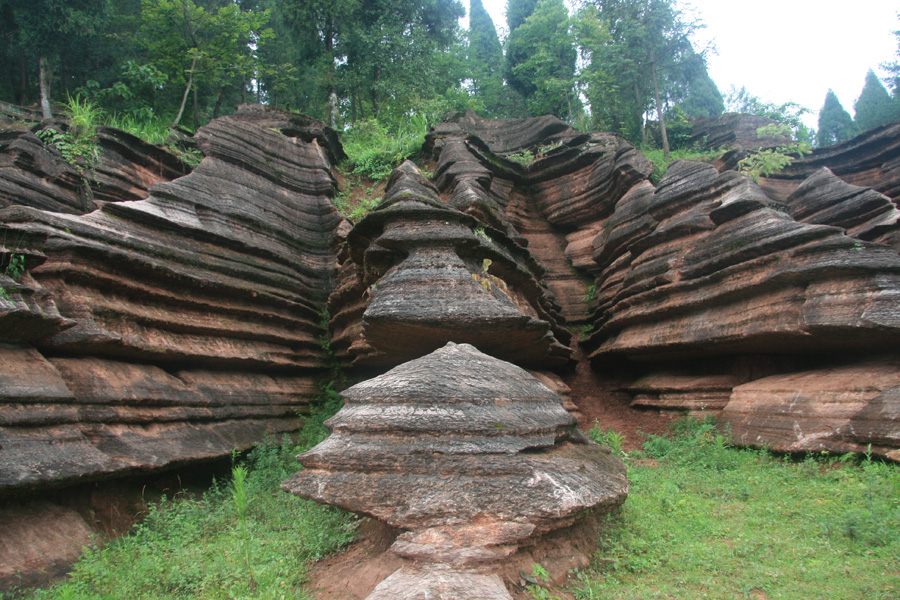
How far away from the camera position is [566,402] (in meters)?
8.16

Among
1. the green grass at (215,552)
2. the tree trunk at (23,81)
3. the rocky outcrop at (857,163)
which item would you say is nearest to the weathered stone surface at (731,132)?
the rocky outcrop at (857,163)

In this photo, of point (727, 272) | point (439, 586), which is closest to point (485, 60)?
point (727, 272)

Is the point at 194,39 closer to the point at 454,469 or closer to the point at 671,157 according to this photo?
the point at 671,157

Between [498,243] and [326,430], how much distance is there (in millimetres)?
4309

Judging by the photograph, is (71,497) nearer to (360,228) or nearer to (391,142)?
(360,228)

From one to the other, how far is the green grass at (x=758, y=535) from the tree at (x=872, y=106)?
94.8 ft

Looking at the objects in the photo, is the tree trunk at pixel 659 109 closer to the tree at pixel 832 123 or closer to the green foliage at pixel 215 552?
the green foliage at pixel 215 552

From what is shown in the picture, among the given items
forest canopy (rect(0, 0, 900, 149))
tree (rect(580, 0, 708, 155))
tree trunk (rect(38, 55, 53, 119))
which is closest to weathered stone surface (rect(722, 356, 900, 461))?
tree (rect(580, 0, 708, 155))

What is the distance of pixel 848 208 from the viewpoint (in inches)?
352

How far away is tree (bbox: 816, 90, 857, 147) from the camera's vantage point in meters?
30.1

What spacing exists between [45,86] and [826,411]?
20515mm

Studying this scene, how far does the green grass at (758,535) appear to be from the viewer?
3002mm

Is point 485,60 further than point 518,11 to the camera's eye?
Yes

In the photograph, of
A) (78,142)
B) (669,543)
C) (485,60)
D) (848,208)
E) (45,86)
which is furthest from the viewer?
(485,60)
